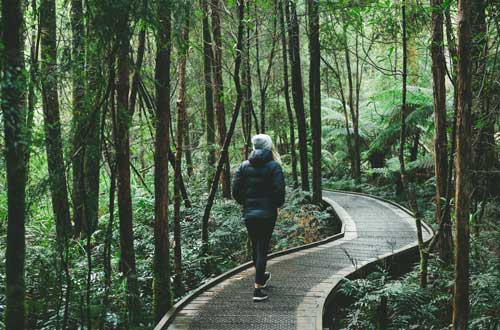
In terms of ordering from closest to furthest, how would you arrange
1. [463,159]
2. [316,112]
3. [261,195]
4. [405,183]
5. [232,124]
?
[463,159]
[261,195]
[405,183]
[232,124]
[316,112]

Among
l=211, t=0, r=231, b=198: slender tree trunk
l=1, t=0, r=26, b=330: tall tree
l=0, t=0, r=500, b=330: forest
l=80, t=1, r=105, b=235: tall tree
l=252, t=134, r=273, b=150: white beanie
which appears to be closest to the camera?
l=1, t=0, r=26, b=330: tall tree

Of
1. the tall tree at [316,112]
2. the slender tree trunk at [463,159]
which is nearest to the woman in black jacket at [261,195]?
the slender tree trunk at [463,159]

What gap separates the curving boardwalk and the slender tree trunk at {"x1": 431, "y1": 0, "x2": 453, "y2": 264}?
0.91 metres

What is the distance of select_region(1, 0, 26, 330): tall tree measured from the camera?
316 centimetres

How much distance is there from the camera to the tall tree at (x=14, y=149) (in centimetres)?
316

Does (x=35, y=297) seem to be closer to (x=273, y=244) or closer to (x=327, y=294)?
(x=327, y=294)

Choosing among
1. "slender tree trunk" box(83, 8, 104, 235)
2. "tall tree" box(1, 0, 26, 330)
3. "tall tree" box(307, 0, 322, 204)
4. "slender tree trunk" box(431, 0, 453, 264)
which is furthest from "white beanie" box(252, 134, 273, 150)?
"tall tree" box(307, 0, 322, 204)

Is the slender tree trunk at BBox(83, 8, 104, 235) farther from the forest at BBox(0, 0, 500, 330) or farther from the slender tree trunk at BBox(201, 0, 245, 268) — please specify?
the slender tree trunk at BBox(201, 0, 245, 268)

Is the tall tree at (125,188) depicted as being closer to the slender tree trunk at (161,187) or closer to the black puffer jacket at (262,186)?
the slender tree trunk at (161,187)

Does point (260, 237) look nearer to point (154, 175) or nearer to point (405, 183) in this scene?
point (154, 175)

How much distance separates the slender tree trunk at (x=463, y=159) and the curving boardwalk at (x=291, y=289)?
1512mm

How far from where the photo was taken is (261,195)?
19.2 ft

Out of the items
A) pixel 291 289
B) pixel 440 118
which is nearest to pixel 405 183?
pixel 440 118

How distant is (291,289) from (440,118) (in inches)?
132
